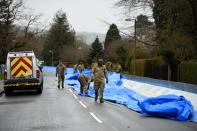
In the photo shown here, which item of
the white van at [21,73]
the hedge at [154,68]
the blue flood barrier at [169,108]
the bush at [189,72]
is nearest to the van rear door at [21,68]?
the white van at [21,73]

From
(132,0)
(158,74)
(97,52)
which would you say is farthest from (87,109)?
(97,52)

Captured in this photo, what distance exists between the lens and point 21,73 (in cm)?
2502

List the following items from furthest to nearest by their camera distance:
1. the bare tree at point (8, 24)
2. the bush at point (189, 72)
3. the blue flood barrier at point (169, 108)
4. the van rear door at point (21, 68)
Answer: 1. the bare tree at point (8, 24)
2. the bush at point (189, 72)
3. the van rear door at point (21, 68)
4. the blue flood barrier at point (169, 108)

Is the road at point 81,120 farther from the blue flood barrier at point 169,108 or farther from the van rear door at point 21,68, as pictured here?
the van rear door at point 21,68

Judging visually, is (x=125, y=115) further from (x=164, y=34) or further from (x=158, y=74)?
(x=158, y=74)

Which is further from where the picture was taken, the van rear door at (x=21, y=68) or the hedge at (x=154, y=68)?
the hedge at (x=154, y=68)

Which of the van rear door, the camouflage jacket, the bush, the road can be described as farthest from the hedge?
the road

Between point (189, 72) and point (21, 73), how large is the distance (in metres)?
14.4

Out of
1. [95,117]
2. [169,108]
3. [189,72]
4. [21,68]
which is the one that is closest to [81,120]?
[95,117]

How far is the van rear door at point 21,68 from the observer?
25.0m

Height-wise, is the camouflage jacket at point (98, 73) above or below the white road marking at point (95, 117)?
above

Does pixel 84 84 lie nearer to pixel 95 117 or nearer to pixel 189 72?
pixel 95 117

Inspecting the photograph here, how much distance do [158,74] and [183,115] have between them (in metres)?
32.5

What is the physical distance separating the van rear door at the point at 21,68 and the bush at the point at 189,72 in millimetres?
12971
